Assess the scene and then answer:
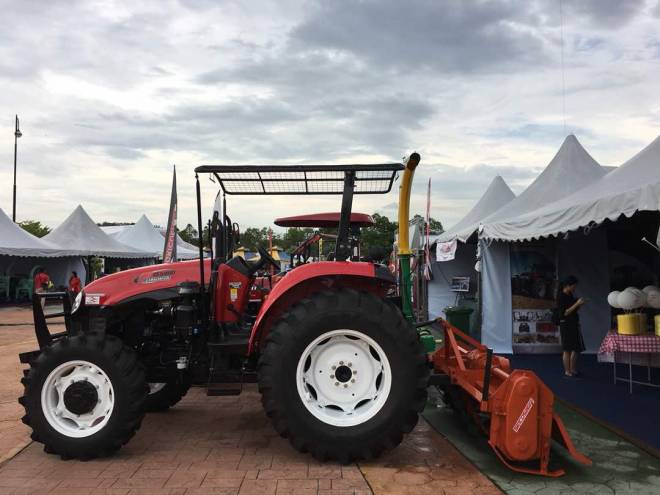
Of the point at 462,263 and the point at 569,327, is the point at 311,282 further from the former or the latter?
the point at 462,263

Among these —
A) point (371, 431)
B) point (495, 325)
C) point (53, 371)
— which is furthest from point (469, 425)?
point (495, 325)

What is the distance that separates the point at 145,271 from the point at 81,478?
159 cm

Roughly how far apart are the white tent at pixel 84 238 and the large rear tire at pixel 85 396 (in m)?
19.9

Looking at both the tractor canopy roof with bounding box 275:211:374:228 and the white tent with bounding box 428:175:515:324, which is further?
the white tent with bounding box 428:175:515:324

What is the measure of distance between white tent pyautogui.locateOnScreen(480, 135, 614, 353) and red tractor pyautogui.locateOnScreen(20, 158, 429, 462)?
5.56 metres

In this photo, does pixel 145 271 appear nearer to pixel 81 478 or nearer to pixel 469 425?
pixel 81 478

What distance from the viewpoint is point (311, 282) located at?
4215 mm

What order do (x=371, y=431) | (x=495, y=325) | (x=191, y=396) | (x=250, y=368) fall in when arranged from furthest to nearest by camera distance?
(x=495, y=325), (x=191, y=396), (x=250, y=368), (x=371, y=431)

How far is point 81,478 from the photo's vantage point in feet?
12.1

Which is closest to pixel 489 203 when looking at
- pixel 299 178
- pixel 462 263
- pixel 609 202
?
pixel 462 263

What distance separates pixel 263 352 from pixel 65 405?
1.54 metres

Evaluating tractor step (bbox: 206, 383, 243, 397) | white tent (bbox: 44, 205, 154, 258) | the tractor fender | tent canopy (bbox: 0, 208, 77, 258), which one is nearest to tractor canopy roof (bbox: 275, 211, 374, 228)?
the tractor fender

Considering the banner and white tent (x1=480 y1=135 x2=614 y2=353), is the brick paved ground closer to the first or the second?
white tent (x1=480 y1=135 x2=614 y2=353)

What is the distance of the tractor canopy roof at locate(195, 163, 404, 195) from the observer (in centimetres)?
421
